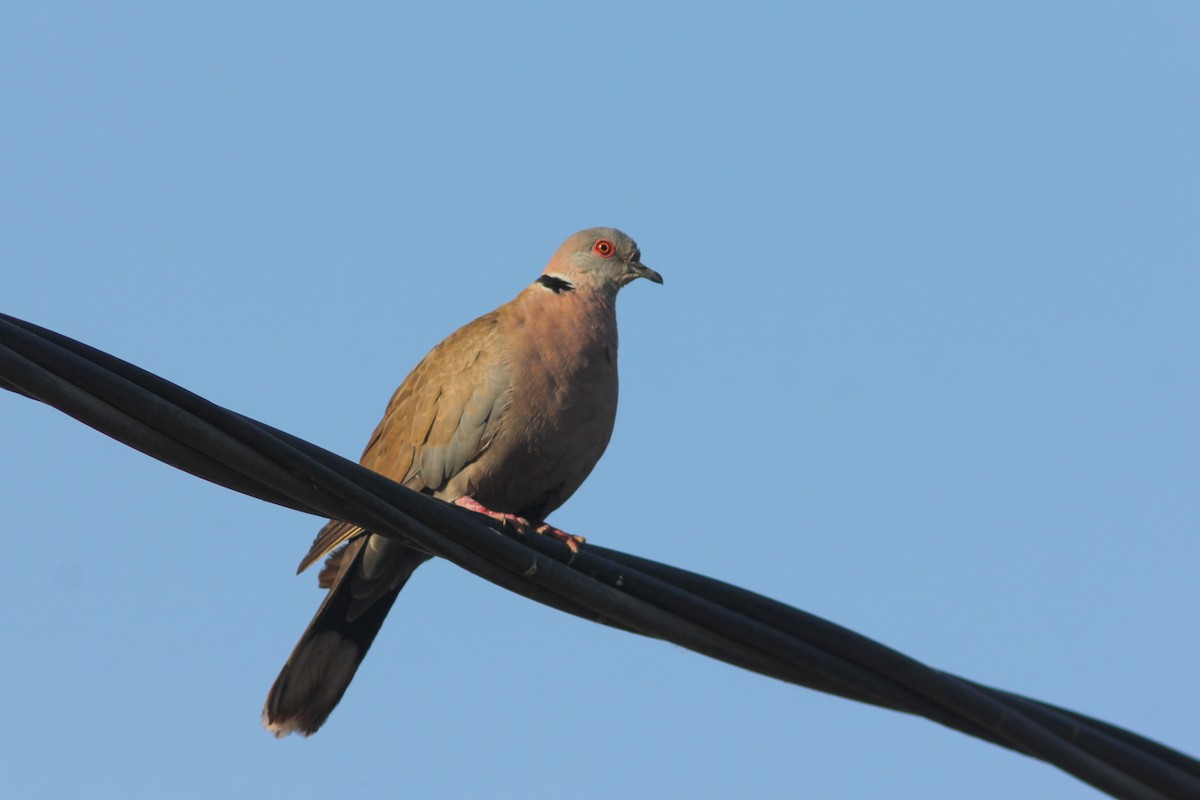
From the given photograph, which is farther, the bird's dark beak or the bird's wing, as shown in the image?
the bird's dark beak

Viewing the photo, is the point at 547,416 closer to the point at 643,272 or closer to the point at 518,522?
the point at 518,522

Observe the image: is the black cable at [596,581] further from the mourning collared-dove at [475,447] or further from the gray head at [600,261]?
the gray head at [600,261]

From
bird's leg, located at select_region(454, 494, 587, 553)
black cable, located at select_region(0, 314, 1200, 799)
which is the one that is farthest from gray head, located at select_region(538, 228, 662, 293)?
black cable, located at select_region(0, 314, 1200, 799)

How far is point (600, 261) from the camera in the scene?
6.93 m

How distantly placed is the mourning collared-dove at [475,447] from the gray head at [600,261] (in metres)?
0.58

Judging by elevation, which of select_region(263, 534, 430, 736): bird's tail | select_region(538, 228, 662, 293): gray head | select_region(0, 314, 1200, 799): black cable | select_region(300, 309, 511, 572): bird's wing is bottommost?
select_region(0, 314, 1200, 799): black cable

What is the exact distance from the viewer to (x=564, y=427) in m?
5.79

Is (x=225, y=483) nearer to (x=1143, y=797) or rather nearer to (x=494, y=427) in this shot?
(x=1143, y=797)

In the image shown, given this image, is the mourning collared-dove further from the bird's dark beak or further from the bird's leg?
the bird's dark beak

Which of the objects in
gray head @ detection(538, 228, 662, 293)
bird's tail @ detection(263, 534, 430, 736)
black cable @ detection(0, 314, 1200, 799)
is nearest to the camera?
black cable @ detection(0, 314, 1200, 799)

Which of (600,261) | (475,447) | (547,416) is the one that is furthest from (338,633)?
(600,261)

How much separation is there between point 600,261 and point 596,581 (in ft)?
13.0

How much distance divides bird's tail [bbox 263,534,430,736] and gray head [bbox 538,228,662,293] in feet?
5.06

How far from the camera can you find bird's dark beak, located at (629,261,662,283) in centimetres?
704
